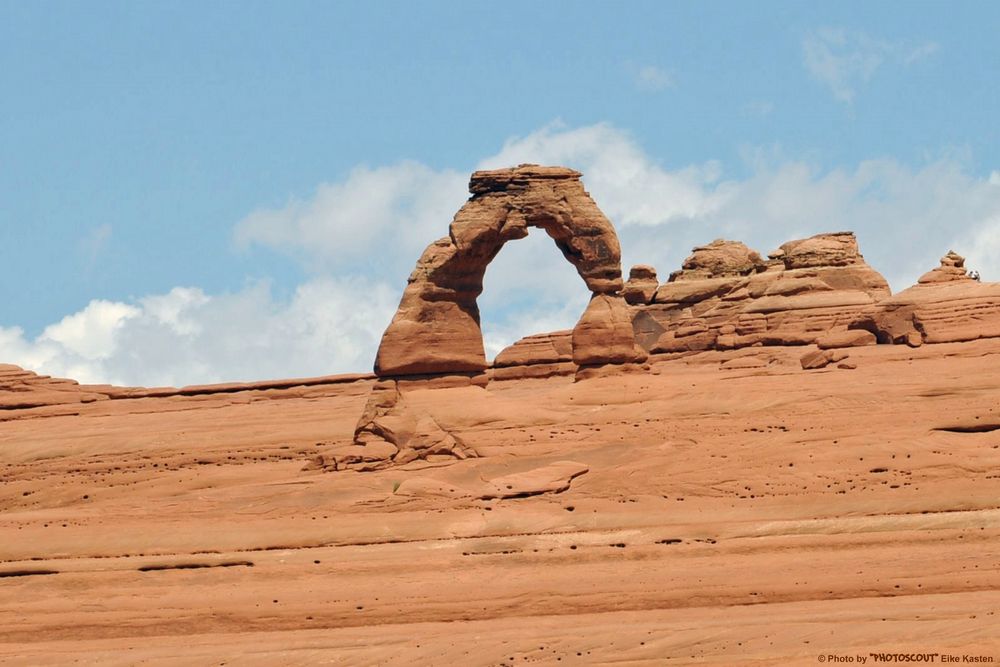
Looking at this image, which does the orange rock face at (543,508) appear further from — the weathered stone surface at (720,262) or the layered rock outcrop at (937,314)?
the weathered stone surface at (720,262)

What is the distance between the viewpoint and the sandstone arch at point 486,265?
37.3 meters

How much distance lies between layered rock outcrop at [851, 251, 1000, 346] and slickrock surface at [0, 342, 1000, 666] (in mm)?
2759

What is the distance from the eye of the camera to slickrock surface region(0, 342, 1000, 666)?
89.2 ft

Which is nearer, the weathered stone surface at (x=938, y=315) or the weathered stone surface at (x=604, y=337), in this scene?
the weathered stone surface at (x=604, y=337)

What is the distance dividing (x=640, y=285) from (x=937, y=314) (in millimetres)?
21111

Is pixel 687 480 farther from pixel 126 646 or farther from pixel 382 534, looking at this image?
pixel 126 646

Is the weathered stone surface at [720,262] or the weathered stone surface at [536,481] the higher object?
the weathered stone surface at [720,262]

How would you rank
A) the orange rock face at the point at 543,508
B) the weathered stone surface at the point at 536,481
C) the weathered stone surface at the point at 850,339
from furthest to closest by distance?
the weathered stone surface at the point at 850,339, the weathered stone surface at the point at 536,481, the orange rock face at the point at 543,508

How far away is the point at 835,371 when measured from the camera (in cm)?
3656

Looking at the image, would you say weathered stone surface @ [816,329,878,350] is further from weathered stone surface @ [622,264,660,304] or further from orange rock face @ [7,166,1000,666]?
weathered stone surface @ [622,264,660,304]

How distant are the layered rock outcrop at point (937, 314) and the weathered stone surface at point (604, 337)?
A: 7236 millimetres

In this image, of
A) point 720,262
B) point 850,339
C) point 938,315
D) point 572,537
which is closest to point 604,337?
point 572,537

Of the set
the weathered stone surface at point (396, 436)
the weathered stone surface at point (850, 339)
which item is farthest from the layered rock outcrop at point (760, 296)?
the weathered stone surface at point (396, 436)

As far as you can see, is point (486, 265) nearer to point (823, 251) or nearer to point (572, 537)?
point (572, 537)
